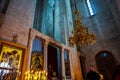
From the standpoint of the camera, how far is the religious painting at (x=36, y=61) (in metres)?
6.39

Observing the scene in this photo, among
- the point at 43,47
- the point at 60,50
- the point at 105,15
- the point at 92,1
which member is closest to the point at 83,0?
the point at 92,1

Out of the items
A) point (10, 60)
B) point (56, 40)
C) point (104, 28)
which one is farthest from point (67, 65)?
point (104, 28)

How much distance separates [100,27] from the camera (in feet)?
41.8

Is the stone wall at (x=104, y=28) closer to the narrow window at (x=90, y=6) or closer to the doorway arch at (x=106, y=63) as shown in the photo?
the doorway arch at (x=106, y=63)

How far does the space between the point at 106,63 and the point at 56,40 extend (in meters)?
5.84

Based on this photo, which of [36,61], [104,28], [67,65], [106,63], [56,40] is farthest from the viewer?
[104,28]

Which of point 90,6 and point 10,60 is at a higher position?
point 90,6

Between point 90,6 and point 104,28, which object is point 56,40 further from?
point 90,6

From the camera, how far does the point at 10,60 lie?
5273 millimetres

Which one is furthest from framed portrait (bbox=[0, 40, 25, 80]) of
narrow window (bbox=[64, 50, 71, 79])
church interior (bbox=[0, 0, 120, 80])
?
narrow window (bbox=[64, 50, 71, 79])

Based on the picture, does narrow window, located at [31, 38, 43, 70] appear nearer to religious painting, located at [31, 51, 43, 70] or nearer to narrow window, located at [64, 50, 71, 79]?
religious painting, located at [31, 51, 43, 70]

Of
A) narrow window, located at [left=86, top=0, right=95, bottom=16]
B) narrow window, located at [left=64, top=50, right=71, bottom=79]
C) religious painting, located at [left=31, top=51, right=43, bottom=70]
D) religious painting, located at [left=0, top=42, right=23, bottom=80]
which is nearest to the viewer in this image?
religious painting, located at [left=0, top=42, right=23, bottom=80]

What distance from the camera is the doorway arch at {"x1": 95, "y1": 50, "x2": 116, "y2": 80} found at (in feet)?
34.7

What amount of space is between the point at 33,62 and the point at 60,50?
10.3 ft
